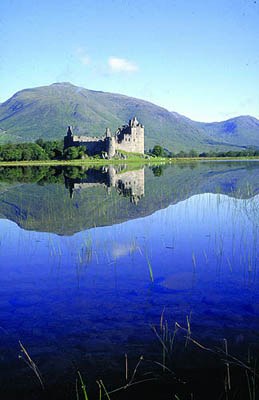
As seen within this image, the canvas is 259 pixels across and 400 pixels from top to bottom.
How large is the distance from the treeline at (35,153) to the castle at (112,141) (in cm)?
753

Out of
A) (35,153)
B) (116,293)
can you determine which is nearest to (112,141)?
(35,153)

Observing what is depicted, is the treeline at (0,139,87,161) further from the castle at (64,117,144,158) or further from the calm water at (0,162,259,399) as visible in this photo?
the calm water at (0,162,259,399)

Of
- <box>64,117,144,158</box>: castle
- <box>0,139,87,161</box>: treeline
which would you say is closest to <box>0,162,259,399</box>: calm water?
<box>0,139,87,161</box>: treeline

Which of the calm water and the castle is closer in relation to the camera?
the calm water

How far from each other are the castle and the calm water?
104352mm

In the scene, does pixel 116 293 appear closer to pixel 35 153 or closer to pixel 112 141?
pixel 35 153

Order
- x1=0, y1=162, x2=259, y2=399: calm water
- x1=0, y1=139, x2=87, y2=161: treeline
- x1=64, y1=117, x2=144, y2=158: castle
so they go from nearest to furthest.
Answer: x1=0, y1=162, x2=259, y2=399: calm water → x1=0, y1=139, x2=87, y2=161: treeline → x1=64, y1=117, x2=144, y2=158: castle

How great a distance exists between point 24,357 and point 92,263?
16.2 ft

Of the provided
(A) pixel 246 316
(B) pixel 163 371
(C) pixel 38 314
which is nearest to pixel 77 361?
(B) pixel 163 371

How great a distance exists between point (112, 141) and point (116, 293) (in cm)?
11357

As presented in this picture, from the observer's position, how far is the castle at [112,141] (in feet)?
395

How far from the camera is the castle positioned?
120 metres

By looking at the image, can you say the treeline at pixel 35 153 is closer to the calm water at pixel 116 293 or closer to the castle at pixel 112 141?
the castle at pixel 112 141

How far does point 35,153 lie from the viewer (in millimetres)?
112062
